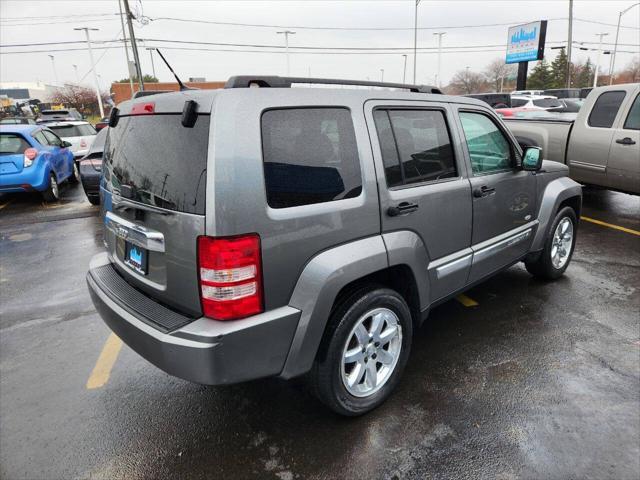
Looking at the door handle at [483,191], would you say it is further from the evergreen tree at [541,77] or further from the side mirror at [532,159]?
the evergreen tree at [541,77]

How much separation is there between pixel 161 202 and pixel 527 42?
41.3 meters

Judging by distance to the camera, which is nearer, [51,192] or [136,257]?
[136,257]

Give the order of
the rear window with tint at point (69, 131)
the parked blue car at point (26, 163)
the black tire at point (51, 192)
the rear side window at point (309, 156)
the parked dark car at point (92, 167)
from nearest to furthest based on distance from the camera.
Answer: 1. the rear side window at point (309, 156)
2. the parked dark car at point (92, 167)
3. the parked blue car at point (26, 163)
4. the black tire at point (51, 192)
5. the rear window with tint at point (69, 131)

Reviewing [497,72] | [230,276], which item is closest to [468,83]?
[497,72]

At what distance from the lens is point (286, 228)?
6.61 ft

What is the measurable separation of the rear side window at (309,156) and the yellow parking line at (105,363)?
209 cm

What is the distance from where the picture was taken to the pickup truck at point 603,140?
6086 mm

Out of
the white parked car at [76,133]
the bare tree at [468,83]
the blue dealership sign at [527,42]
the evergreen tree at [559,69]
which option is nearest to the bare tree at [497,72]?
the bare tree at [468,83]

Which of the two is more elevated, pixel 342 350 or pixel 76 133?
pixel 76 133

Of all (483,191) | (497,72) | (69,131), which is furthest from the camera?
(497,72)

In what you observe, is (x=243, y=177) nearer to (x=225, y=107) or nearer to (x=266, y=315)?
(x=225, y=107)

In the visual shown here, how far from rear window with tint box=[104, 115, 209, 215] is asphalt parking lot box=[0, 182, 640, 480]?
4.57 ft

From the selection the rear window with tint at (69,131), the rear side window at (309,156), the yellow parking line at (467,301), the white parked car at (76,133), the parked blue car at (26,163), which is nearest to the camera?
the rear side window at (309,156)

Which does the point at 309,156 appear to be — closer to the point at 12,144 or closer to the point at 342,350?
the point at 342,350
